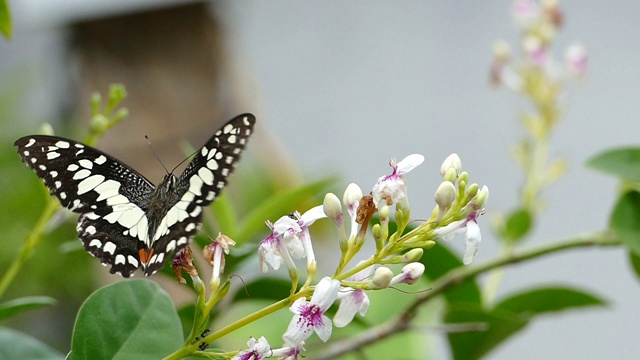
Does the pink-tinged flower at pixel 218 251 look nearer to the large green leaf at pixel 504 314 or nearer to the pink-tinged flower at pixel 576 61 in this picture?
the large green leaf at pixel 504 314

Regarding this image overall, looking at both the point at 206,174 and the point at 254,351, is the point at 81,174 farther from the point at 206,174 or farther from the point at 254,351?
the point at 254,351

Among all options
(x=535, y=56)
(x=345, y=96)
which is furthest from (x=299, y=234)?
(x=345, y=96)

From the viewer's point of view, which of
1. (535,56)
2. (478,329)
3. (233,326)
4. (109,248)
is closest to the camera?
(233,326)

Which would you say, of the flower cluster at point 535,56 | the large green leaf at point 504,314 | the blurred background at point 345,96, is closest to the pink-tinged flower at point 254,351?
the large green leaf at point 504,314

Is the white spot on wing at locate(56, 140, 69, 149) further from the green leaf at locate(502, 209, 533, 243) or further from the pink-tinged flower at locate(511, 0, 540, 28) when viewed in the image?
the pink-tinged flower at locate(511, 0, 540, 28)

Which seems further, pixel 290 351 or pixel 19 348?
pixel 19 348

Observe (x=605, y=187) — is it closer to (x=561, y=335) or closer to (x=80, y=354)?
(x=561, y=335)
